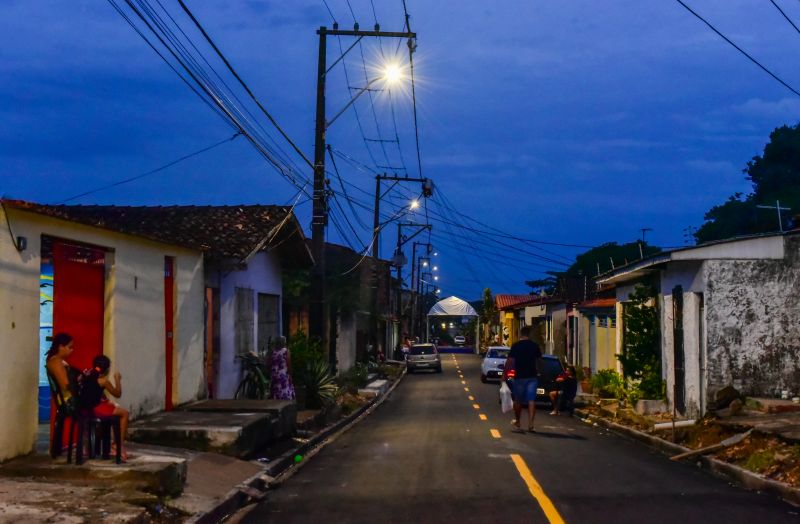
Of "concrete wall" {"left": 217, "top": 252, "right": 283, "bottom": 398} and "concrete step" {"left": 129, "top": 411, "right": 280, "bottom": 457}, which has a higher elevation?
"concrete wall" {"left": 217, "top": 252, "right": 283, "bottom": 398}

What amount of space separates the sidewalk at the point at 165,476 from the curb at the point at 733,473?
19.3 feet

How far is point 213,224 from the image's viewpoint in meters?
20.7

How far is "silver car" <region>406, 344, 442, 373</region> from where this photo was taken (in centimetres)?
4969

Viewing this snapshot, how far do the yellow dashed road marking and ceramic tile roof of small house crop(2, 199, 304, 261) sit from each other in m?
6.97

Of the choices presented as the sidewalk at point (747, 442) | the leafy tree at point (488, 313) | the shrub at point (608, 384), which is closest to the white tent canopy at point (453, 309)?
the leafy tree at point (488, 313)

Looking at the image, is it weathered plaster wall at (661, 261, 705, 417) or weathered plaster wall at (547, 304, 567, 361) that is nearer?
weathered plaster wall at (661, 261, 705, 417)

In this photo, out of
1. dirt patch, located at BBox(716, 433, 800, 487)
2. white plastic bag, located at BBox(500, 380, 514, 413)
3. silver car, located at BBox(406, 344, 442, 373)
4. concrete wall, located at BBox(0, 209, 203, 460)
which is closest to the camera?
concrete wall, located at BBox(0, 209, 203, 460)

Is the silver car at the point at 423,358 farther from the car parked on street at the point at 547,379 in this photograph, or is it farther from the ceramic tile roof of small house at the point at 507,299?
the ceramic tile roof of small house at the point at 507,299

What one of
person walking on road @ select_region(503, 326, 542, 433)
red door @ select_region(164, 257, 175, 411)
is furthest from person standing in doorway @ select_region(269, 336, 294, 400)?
person walking on road @ select_region(503, 326, 542, 433)

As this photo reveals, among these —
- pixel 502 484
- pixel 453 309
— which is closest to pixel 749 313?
pixel 502 484

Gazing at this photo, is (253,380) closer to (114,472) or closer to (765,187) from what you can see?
(114,472)

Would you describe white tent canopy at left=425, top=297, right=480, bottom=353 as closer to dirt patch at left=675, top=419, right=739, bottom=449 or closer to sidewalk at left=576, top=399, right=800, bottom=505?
sidewalk at left=576, top=399, right=800, bottom=505

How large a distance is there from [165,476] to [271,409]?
239 inches

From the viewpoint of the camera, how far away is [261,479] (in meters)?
11.5
